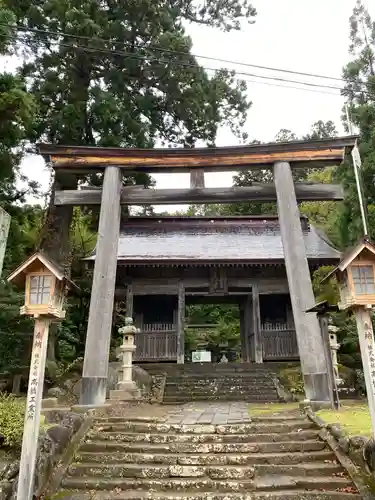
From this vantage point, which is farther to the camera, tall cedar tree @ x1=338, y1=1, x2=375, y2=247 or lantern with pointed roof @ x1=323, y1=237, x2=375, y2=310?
tall cedar tree @ x1=338, y1=1, x2=375, y2=247

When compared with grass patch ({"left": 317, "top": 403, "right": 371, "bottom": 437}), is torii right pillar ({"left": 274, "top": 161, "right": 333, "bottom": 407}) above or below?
above

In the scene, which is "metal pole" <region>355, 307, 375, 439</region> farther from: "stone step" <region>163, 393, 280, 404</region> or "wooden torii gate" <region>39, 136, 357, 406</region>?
"stone step" <region>163, 393, 280, 404</region>

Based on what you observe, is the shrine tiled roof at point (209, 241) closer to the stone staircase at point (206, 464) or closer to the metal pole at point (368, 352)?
the stone staircase at point (206, 464)

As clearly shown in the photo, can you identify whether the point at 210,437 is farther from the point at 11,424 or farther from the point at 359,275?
the point at 359,275

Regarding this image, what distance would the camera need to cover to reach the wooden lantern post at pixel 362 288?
16.4 ft

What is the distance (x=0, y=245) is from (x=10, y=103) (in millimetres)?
4780

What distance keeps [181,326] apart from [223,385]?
151 inches

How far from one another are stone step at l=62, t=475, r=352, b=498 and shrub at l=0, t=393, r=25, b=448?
0.82 metres

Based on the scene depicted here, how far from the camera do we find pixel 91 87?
15977 mm

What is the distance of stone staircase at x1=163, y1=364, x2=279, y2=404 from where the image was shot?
12.1 m

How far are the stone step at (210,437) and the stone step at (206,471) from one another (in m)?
0.65

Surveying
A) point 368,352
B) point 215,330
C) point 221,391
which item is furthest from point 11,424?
point 215,330

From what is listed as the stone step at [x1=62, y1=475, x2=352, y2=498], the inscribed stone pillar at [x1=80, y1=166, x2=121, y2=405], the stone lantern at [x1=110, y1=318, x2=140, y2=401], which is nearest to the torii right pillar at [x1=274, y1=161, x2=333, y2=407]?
the stone step at [x1=62, y1=475, x2=352, y2=498]

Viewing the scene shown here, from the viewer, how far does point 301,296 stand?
9.16m
